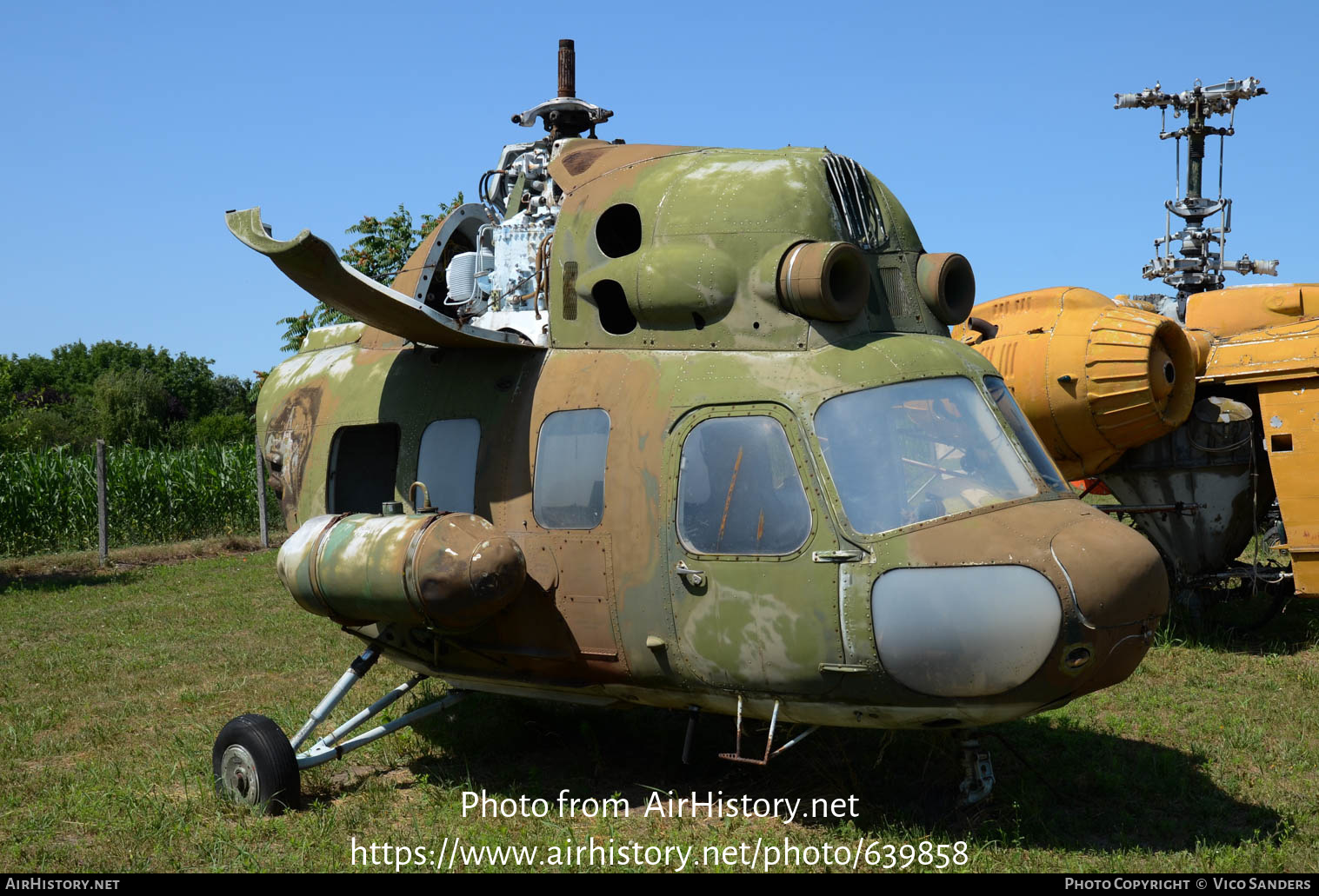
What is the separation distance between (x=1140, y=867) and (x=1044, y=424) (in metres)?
5.79

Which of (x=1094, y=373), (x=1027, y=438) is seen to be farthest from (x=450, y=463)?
(x=1094, y=373)

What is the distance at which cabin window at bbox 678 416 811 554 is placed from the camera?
5613 millimetres

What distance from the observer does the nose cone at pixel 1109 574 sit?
515 cm

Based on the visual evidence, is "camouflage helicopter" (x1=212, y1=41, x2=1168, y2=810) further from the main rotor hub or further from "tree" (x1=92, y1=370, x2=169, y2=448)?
"tree" (x1=92, y1=370, x2=169, y2=448)

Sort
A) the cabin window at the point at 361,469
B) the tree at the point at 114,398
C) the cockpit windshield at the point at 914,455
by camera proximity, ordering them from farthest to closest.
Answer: the tree at the point at 114,398
the cabin window at the point at 361,469
the cockpit windshield at the point at 914,455

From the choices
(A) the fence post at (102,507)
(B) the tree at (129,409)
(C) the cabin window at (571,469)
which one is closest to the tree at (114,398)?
(B) the tree at (129,409)

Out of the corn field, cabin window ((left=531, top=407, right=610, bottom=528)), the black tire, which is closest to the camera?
cabin window ((left=531, top=407, right=610, bottom=528))

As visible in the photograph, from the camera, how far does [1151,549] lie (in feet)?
18.1

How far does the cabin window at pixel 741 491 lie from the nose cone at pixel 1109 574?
1.25 metres

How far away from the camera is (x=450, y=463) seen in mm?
7102

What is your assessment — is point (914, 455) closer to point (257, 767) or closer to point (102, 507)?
point (257, 767)

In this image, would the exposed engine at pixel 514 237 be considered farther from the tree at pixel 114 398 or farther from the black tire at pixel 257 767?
the tree at pixel 114 398

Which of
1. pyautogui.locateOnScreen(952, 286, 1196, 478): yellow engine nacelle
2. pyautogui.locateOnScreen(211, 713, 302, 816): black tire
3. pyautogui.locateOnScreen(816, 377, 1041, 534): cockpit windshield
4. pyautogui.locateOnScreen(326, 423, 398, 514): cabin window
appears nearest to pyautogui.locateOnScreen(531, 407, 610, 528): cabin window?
pyautogui.locateOnScreen(816, 377, 1041, 534): cockpit windshield

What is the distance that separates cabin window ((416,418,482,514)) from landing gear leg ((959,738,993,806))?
3218mm
